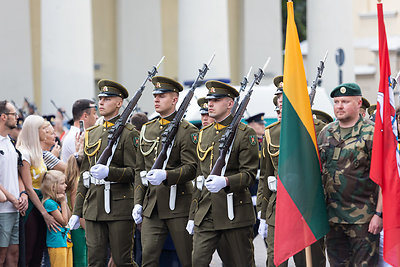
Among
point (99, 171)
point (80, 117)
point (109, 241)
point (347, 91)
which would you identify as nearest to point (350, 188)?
point (347, 91)

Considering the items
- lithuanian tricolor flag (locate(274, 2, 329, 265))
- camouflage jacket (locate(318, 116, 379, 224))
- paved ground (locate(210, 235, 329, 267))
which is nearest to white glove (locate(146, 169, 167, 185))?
lithuanian tricolor flag (locate(274, 2, 329, 265))

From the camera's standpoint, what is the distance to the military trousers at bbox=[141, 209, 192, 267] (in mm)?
8203

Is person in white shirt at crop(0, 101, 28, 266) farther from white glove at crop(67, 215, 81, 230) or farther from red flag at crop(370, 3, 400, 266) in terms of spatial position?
red flag at crop(370, 3, 400, 266)

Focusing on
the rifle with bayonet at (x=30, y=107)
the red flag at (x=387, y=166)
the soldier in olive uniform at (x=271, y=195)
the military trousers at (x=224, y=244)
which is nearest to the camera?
the red flag at (x=387, y=166)

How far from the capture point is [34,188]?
31.1 feet

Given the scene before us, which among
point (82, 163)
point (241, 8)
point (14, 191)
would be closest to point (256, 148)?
point (82, 163)

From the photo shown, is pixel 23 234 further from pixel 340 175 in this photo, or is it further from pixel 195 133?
pixel 340 175

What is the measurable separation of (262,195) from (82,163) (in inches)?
71.1

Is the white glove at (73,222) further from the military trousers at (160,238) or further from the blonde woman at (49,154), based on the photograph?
the blonde woman at (49,154)

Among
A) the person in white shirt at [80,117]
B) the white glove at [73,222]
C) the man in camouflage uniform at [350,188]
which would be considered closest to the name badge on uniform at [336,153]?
the man in camouflage uniform at [350,188]

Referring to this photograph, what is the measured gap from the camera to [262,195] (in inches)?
331

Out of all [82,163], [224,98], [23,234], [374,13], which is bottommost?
[23,234]

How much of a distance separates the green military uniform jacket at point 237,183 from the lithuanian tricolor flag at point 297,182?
2.97ft

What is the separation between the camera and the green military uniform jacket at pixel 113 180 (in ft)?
28.1
